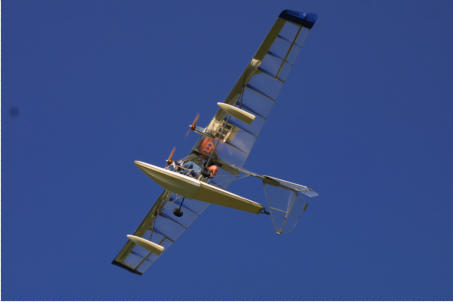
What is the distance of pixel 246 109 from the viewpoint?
1066 inches

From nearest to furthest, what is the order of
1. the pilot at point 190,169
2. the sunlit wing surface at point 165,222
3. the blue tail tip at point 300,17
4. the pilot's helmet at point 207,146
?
the blue tail tip at point 300,17 → the pilot at point 190,169 → the pilot's helmet at point 207,146 → the sunlit wing surface at point 165,222

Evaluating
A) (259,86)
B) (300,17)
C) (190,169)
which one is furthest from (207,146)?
(300,17)

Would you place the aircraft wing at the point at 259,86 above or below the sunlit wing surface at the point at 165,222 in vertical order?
above

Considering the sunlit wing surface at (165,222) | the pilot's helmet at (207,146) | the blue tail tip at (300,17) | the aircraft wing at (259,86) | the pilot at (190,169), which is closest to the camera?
the blue tail tip at (300,17)

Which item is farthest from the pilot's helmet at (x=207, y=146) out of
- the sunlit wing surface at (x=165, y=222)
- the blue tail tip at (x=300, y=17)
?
the blue tail tip at (x=300, y=17)

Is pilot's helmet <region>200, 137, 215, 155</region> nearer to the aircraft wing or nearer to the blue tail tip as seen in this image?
the aircraft wing

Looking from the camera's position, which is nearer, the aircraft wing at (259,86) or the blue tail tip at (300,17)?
the blue tail tip at (300,17)

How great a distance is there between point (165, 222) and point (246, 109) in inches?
266

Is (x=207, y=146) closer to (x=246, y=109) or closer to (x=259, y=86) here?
(x=246, y=109)

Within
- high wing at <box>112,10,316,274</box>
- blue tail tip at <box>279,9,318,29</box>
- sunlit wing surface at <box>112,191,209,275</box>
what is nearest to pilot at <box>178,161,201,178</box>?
high wing at <box>112,10,316,274</box>

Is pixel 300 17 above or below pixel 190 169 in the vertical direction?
above

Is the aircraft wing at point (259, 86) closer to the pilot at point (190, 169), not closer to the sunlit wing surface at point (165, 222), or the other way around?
the pilot at point (190, 169)

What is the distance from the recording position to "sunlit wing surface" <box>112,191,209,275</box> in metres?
30.5

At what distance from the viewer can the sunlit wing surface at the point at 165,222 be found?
3052 cm
